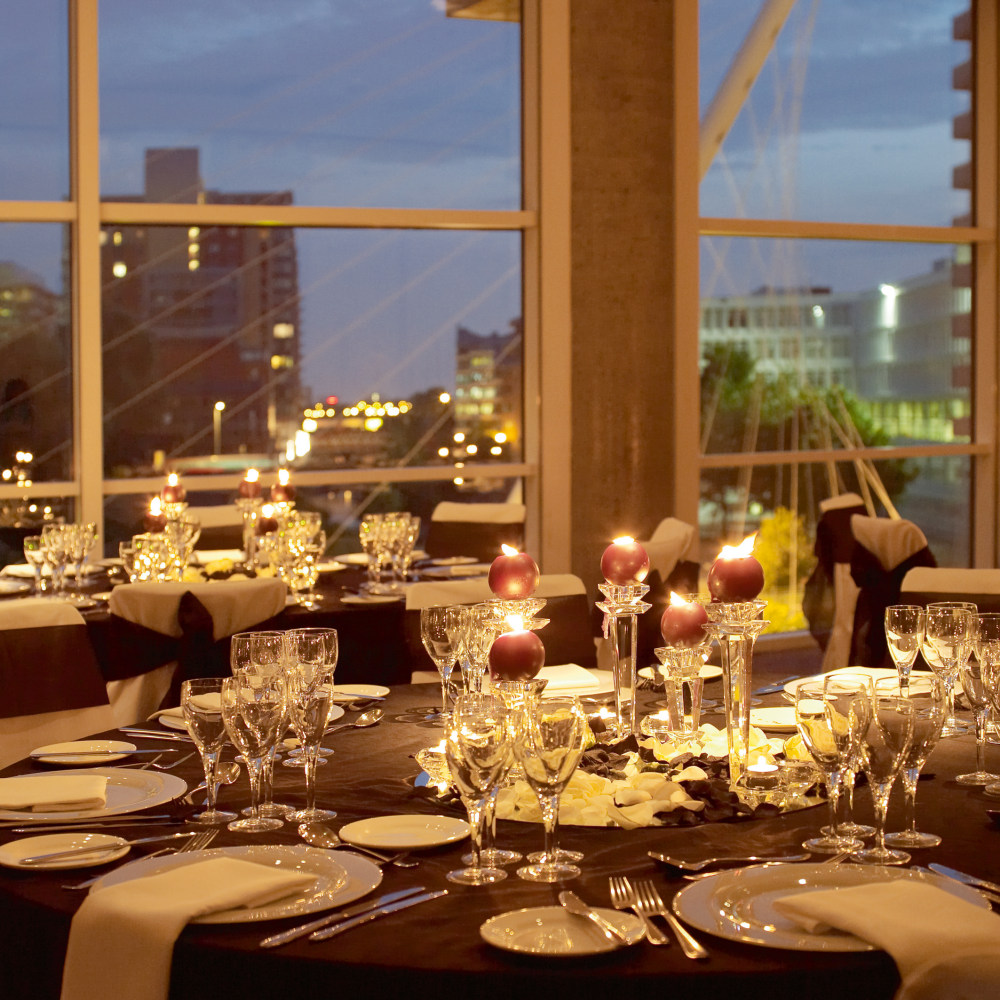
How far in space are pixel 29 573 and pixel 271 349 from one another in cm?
179

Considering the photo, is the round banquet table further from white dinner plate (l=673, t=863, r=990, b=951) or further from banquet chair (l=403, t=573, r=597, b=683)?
banquet chair (l=403, t=573, r=597, b=683)

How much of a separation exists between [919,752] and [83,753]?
1.30 metres

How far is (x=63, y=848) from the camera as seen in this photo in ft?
5.56

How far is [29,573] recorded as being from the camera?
4.77 meters

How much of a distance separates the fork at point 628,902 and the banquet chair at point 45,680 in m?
1.68

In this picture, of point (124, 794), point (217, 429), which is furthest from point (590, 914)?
point (217, 429)

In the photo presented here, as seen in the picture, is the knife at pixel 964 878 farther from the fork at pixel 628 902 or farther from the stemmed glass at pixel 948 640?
the stemmed glass at pixel 948 640

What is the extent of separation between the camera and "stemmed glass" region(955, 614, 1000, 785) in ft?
6.56

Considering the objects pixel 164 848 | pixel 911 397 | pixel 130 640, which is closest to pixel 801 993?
pixel 164 848

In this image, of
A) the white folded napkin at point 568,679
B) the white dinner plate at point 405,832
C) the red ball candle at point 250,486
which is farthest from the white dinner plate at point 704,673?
the red ball candle at point 250,486

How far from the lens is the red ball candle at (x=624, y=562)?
2188mm

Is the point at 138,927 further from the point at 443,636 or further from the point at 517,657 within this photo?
the point at 443,636

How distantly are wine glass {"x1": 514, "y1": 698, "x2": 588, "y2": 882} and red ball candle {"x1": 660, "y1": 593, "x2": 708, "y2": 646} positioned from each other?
59 centimetres

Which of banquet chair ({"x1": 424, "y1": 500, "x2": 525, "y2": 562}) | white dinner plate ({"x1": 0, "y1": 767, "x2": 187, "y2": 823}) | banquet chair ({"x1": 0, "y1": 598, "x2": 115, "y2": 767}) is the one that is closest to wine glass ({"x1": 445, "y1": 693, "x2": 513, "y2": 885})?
white dinner plate ({"x1": 0, "y1": 767, "x2": 187, "y2": 823})
